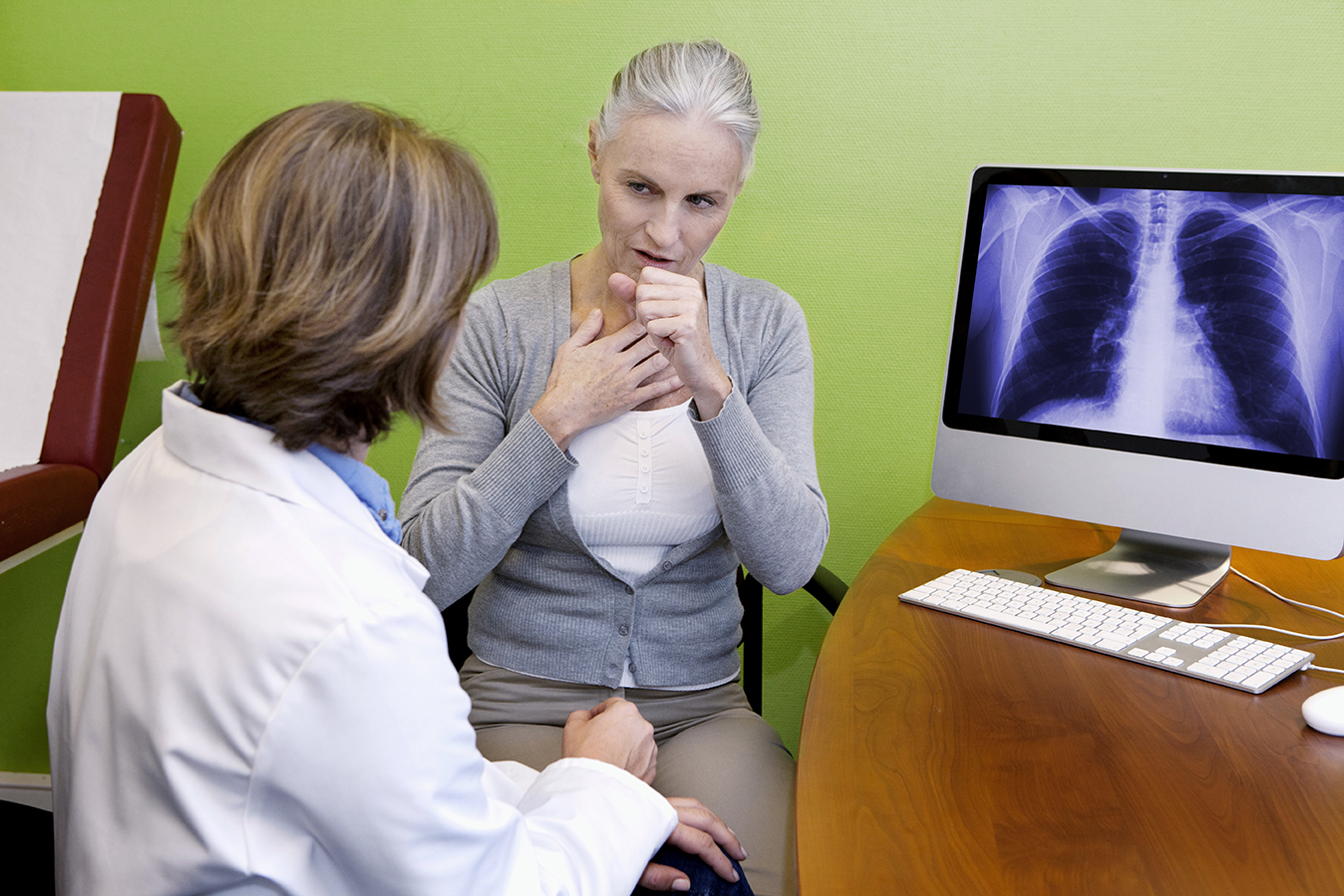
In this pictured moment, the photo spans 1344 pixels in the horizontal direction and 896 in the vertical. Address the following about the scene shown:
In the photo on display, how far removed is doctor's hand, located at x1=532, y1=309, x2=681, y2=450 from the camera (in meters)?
1.25

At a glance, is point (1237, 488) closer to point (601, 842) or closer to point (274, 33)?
point (601, 842)

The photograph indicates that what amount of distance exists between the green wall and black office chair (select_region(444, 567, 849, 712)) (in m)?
0.47

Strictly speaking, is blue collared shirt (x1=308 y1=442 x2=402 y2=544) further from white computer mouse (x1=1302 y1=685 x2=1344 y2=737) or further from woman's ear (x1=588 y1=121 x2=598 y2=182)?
white computer mouse (x1=1302 y1=685 x2=1344 y2=737)

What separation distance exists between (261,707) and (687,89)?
2.99 feet

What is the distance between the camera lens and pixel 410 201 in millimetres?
710

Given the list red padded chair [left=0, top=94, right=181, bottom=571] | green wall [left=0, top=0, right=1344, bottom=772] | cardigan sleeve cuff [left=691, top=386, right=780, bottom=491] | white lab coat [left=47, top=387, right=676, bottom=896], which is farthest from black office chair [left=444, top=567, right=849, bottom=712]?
white lab coat [left=47, top=387, right=676, bottom=896]

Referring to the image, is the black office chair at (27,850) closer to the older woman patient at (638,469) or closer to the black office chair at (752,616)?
the older woman patient at (638,469)

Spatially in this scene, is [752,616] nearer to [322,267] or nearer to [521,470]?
[521,470]

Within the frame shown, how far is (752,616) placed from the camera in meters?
1.57

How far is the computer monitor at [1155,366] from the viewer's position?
124 cm

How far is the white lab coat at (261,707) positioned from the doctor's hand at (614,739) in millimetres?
296

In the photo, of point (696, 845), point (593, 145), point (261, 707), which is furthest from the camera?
point (593, 145)

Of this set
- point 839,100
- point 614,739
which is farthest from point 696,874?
point 839,100

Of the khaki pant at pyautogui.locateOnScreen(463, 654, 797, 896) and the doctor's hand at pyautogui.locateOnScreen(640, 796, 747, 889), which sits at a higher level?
the doctor's hand at pyautogui.locateOnScreen(640, 796, 747, 889)
